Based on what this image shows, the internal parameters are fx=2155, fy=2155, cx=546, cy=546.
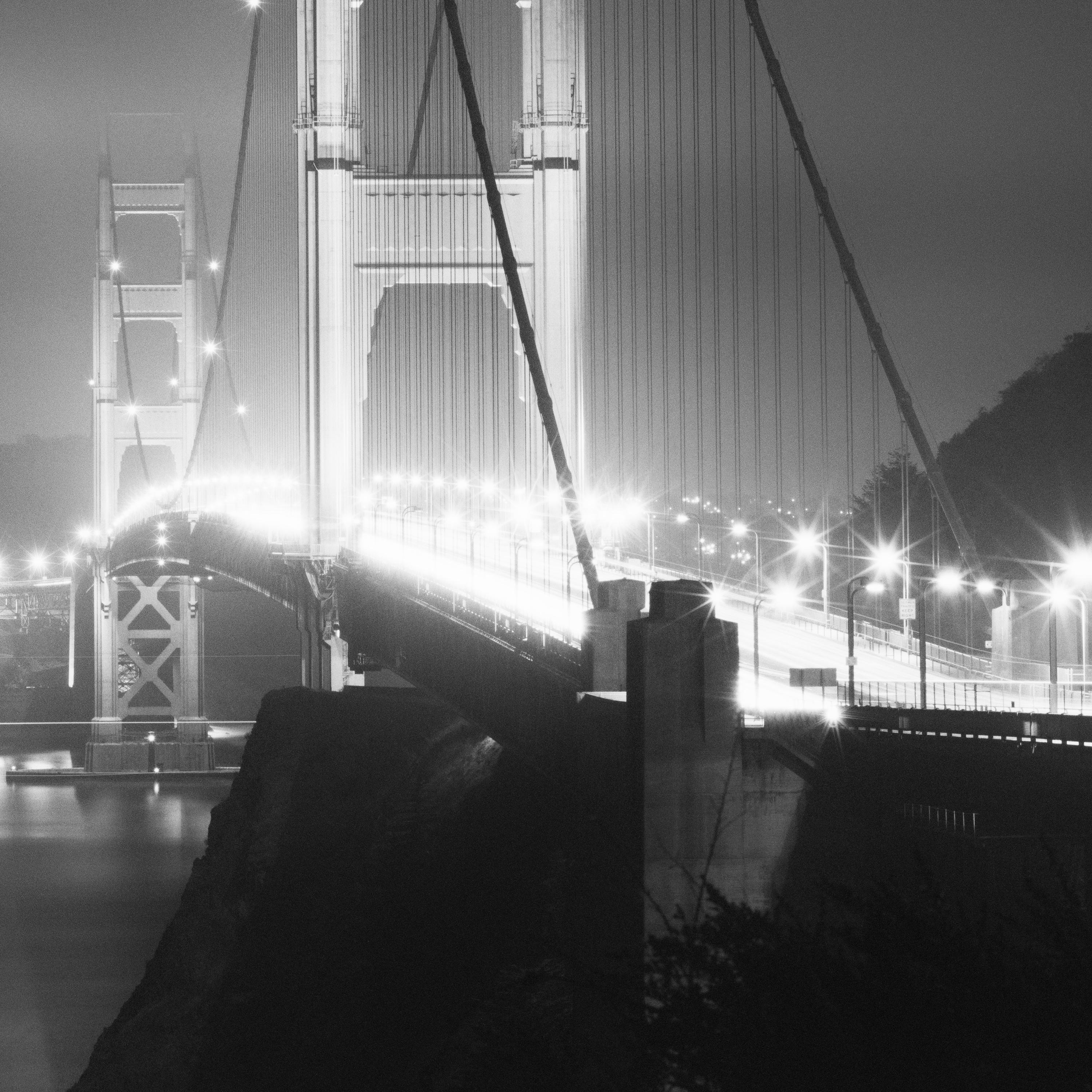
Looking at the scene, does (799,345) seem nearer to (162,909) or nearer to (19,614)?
(162,909)

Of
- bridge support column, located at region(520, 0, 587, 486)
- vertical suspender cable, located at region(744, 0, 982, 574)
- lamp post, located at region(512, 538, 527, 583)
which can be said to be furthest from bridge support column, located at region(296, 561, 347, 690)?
vertical suspender cable, located at region(744, 0, 982, 574)

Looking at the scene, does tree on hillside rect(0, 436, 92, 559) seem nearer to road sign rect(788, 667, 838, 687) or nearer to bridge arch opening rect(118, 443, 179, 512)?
bridge arch opening rect(118, 443, 179, 512)

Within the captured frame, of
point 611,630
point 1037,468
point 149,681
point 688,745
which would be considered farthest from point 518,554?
point 149,681

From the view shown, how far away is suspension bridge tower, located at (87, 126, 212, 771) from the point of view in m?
51.7

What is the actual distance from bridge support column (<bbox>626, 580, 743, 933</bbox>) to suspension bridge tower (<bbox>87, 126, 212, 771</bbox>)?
38.0m

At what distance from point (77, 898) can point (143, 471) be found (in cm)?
2095

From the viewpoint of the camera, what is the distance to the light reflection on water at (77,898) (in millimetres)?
26750

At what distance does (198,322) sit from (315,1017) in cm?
3792

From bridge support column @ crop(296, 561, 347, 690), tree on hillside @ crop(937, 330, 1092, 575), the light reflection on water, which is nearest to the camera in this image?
the light reflection on water

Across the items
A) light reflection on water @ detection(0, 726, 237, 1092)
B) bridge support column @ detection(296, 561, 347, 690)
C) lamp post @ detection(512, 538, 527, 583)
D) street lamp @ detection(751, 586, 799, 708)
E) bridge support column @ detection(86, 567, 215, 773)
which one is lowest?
light reflection on water @ detection(0, 726, 237, 1092)

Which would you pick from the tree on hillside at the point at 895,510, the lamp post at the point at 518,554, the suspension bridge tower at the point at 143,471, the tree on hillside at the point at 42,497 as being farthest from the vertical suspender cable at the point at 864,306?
the tree on hillside at the point at 42,497

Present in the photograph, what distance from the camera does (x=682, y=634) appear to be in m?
12.5

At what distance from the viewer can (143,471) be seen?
2251 inches

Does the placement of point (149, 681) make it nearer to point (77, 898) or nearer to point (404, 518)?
point (77, 898)
